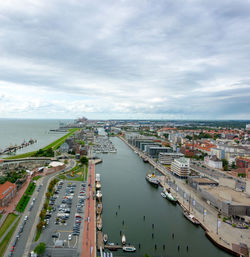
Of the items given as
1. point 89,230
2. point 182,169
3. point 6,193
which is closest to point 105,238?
point 89,230

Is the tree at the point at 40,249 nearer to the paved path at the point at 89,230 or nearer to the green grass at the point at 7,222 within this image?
the paved path at the point at 89,230

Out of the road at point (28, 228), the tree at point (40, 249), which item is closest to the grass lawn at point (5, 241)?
the road at point (28, 228)

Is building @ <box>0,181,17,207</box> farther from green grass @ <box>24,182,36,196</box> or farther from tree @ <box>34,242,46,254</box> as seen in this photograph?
tree @ <box>34,242,46,254</box>

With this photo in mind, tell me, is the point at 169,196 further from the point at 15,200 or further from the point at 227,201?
the point at 15,200

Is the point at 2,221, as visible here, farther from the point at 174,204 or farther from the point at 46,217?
the point at 174,204

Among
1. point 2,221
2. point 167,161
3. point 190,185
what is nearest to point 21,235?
point 2,221

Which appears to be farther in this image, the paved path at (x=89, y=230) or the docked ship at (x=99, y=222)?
the docked ship at (x=99, y=222)
